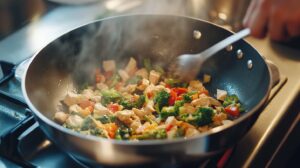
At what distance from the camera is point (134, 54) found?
4.06 feet

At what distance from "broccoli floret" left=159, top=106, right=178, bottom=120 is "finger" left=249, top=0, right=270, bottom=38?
0.28m

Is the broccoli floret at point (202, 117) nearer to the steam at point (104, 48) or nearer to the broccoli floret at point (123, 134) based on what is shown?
the broccoli floret at point (123, 134)

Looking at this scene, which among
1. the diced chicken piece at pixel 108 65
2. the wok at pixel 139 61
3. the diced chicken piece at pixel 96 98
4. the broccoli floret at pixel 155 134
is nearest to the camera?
the wok at pixel 139 61

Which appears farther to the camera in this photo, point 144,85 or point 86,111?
point 144,85

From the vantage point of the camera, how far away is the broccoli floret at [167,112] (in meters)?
0.99

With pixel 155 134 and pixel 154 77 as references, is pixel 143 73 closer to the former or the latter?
pixel 154 77

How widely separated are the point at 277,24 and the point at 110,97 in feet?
1.52

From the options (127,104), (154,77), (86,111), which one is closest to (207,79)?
(154,77)

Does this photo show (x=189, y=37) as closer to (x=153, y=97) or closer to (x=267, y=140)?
(x=153, y=97)

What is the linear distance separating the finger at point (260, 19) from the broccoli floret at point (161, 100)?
27cm

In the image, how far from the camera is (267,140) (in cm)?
95

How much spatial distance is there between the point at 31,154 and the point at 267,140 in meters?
0.55

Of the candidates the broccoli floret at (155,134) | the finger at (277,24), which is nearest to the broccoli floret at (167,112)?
the broccoli floret at (155,134)

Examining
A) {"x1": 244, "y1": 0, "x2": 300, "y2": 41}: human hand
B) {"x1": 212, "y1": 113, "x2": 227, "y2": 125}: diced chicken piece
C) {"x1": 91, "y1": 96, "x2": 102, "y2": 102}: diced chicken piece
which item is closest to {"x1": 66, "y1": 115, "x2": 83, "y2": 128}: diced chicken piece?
{"x1": 91, "y1": 96, "x2": 102, "y2": 102}: diced chicken piece
